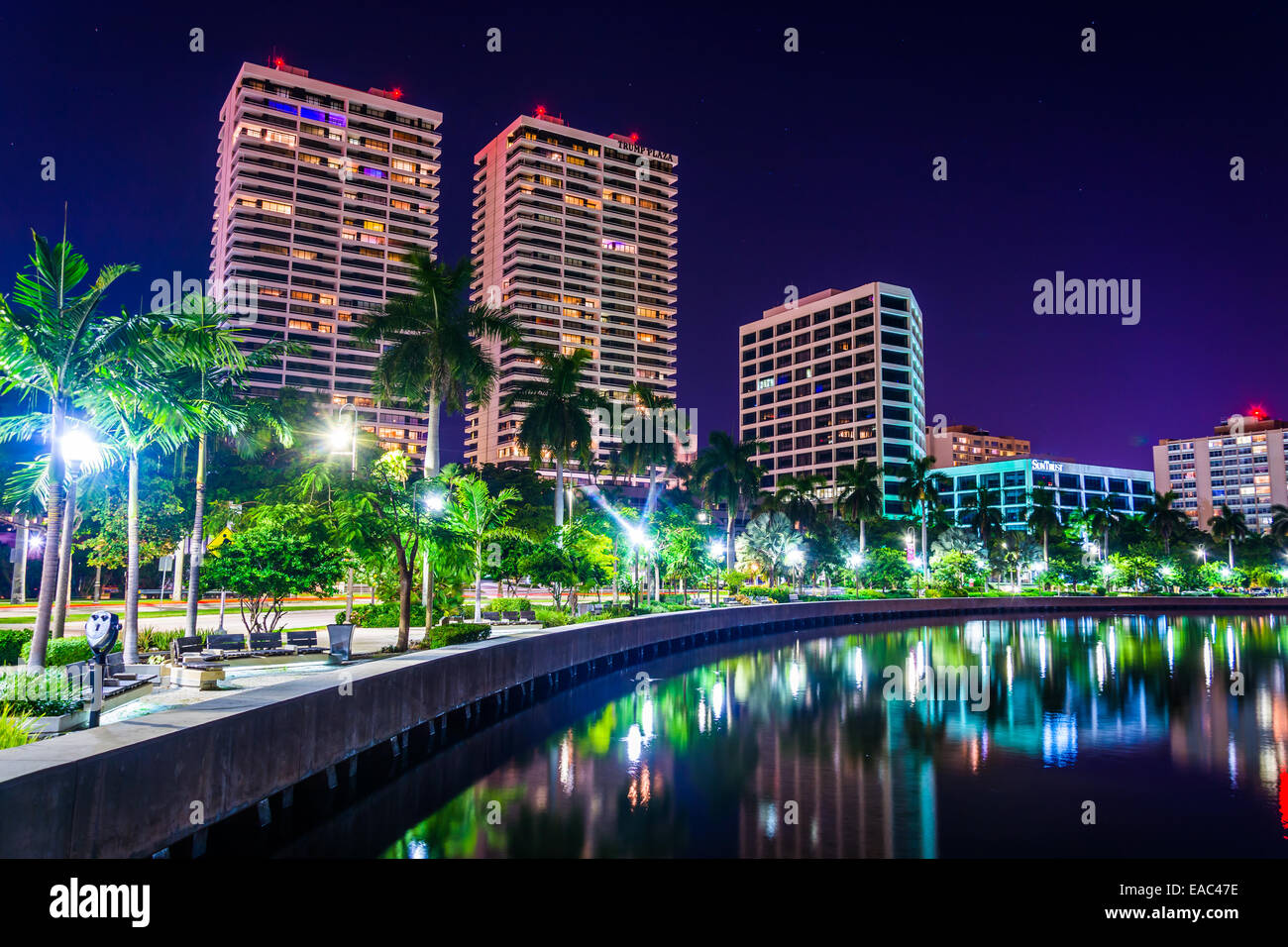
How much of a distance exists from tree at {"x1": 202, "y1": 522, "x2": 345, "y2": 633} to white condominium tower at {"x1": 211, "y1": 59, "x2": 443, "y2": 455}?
12341 centimetres

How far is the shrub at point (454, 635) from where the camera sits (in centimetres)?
2303

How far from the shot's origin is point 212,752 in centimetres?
983

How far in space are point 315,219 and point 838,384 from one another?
95.2 m

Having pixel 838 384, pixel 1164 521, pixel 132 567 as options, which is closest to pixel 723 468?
pixel 132 567

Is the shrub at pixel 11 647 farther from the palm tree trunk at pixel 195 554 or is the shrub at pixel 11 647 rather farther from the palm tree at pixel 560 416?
the palm tree at pixel 560 416

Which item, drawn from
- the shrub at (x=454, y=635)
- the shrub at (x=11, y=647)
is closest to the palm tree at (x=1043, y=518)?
the shrub at (x=454, y=635)

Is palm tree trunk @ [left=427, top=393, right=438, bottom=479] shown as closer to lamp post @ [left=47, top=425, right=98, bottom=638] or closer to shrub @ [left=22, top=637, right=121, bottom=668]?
lamp post @ [left=47, top=425, right=98, bottom=638]

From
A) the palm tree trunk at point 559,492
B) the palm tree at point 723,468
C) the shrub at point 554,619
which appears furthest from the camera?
the palm tree at point 723,468

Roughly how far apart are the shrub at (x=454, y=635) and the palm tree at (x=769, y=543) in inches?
1895

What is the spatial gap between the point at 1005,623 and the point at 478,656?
52192 millimetres

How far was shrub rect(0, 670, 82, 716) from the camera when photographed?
11180 millimetres

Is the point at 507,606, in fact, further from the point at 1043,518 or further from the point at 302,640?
the point at 1043,518
